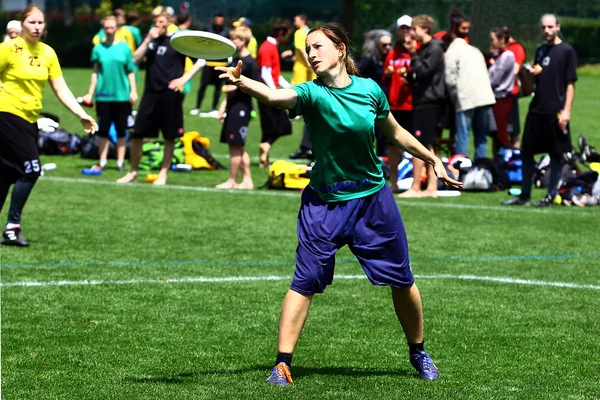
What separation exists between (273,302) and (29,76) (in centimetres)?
321

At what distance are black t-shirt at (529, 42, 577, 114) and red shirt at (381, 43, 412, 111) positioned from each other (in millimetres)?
1952

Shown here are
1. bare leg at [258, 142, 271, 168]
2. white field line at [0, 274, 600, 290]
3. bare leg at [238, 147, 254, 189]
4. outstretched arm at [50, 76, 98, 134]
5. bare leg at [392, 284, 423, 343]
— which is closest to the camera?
bare leg at [392, 284, 423, 343]

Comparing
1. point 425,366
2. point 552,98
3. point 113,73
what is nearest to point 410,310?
point 425,366

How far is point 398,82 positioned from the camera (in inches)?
595

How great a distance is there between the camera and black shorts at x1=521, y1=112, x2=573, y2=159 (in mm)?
13680

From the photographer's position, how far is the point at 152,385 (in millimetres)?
6023

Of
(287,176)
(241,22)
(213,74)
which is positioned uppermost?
(241,22)

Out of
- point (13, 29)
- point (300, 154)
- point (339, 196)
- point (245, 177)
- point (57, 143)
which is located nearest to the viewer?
point (339, 196)

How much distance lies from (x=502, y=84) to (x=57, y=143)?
22.7 feet

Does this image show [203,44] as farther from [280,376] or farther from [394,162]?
[394,162]

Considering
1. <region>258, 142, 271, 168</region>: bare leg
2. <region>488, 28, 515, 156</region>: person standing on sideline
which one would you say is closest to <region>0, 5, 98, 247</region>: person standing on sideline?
<region>258, 142, 271, 168</region>: bare leg

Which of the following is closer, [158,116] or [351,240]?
[351,240]

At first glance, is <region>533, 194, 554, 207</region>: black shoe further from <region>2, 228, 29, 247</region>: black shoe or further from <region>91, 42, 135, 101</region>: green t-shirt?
<region>2, 228, 29, 247</region>: black shoe

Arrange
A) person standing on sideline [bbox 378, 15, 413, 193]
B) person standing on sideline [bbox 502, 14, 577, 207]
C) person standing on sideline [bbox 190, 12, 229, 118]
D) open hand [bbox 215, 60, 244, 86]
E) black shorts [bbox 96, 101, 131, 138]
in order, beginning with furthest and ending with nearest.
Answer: person standing on sideline [bbox 190, 12, 229, 118] → black shorts [bbox 96, 101, 131, 138] → person standing on sideline [bbox 378, 15, 413, 193] → person standing on sideline [bbox 502, 14, 577, 207] → open hand [bbox 215, 60, 244, 86]
